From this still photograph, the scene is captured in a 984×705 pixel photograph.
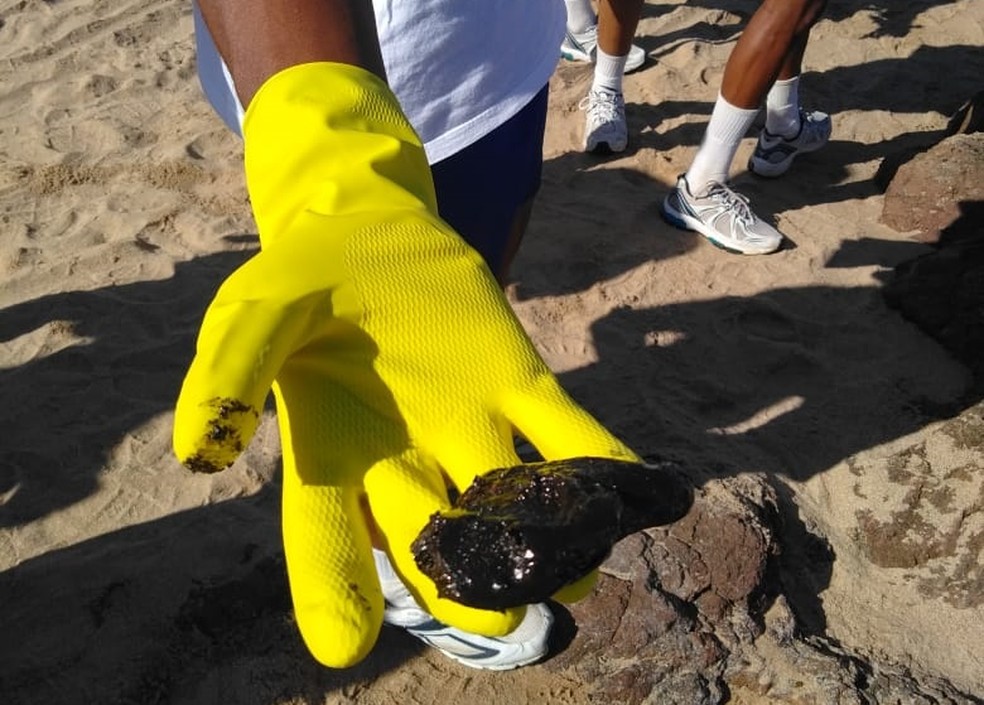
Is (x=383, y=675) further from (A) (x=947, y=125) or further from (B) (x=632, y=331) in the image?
(A) (x=947, y=125)

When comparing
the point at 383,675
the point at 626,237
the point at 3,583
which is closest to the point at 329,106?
the point at 383,675

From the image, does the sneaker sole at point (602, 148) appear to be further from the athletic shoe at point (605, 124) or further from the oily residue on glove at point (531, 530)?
the oily residue on glove at point (531, 530)

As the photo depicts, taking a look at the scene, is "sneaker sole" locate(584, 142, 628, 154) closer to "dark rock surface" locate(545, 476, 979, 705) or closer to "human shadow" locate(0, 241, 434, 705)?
"human shadow" locate(0, 241, 434, 705)

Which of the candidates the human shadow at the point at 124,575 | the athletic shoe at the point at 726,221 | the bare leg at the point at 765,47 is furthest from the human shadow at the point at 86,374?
the bare leg at the point at 765,47

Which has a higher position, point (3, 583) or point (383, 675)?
point (3, 583)

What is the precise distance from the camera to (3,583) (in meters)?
2.35

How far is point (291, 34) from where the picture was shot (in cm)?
135

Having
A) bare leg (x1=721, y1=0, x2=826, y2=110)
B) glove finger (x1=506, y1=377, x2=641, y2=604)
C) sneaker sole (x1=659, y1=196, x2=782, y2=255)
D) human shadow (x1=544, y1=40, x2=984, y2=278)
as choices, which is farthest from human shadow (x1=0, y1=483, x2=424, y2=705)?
bare leg (x1=721, y1=0, x2=826, y2=110)

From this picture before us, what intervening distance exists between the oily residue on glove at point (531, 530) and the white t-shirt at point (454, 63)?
0.91 meters

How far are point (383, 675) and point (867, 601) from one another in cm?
118

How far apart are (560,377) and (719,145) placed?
123 cm

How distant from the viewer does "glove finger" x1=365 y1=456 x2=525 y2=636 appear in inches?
44.5

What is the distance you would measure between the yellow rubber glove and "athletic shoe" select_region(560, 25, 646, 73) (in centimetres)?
364

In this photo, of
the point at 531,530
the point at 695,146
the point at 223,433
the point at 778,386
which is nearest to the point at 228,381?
the point at 223,433
